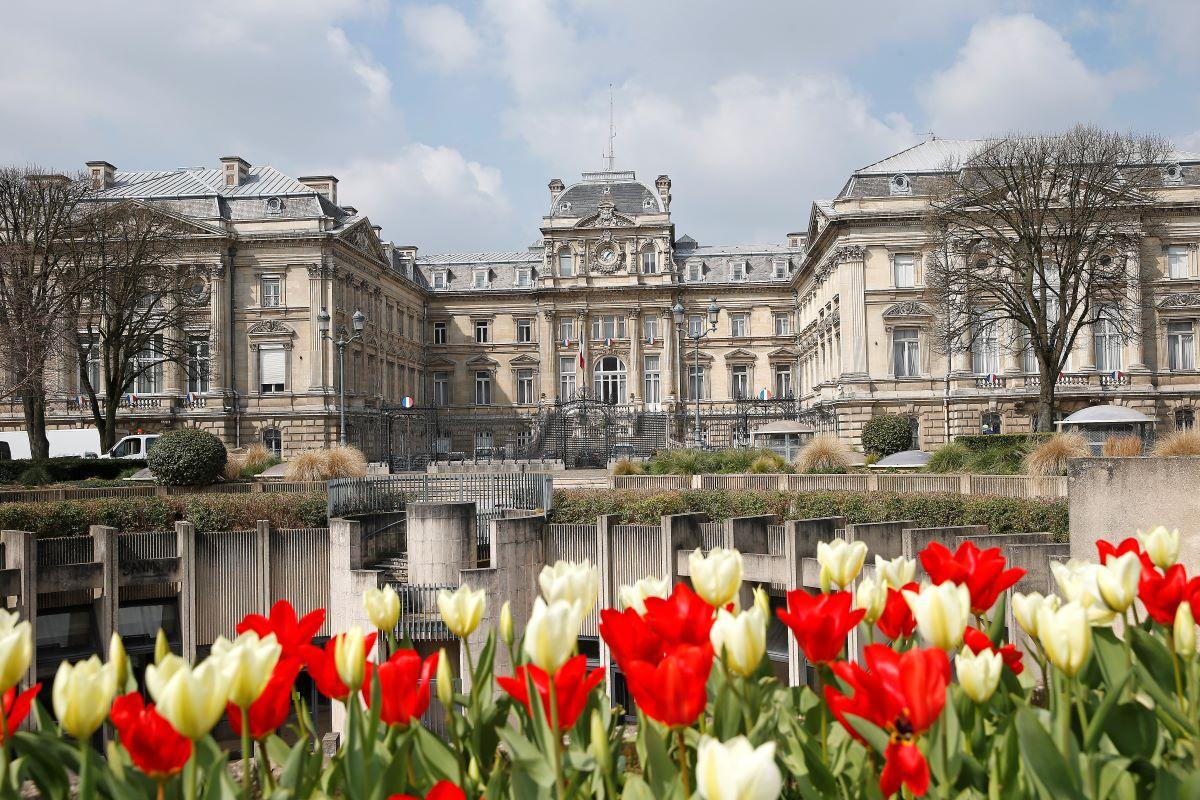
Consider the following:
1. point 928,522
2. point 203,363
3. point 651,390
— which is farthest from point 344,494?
point 651,390

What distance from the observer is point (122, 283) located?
42.9 m

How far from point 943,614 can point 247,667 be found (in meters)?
1.96

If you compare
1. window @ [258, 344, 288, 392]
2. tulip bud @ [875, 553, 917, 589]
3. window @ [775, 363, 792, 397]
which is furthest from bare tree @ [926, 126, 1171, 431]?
tulip bud @ [875, 553, 917, 589]

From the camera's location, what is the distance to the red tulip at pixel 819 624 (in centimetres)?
301

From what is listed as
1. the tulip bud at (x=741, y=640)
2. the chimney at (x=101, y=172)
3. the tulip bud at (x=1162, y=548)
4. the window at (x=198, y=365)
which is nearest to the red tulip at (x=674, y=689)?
the tulip bud at (x=741, y=640)

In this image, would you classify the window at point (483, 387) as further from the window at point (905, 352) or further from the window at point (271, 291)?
the window at point (905, 352)

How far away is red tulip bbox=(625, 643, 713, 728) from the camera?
251cm

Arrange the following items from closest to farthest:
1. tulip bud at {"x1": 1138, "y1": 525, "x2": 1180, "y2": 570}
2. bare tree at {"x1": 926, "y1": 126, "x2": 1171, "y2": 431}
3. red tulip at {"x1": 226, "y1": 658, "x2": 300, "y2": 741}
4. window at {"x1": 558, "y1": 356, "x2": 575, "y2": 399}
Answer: red tulip at {"x1": 226, "y1": 658, "x2": 300, "y2": 741}, tulip bud at {"x1": 1138, "y1": 525, "x2": 1180, "y2": 570}, bare tree at {"x1": 926, "y1": 126, "x2": 1171, "y2": 431}, window at {"x1": 558, "y1": 356, "x2": 575, "y2": 399}

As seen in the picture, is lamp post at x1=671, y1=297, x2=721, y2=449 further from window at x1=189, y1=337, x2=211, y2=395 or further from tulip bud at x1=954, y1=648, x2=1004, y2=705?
tulip bud at x1=954, y1=648, x2=1004, y2=705

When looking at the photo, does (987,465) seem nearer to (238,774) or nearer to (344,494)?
(344,494)

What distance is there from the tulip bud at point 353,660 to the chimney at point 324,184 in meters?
58.8

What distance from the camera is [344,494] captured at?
21328 mm

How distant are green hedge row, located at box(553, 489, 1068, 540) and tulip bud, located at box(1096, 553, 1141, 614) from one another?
48.9ft

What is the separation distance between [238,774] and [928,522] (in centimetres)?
1625
